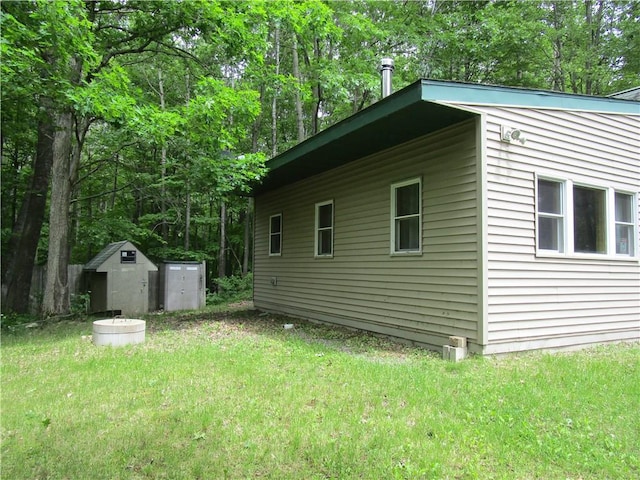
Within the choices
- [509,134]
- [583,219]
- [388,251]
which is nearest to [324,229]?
[388,251]

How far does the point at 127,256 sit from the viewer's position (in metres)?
10.3

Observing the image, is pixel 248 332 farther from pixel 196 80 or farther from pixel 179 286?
pixel 196 80

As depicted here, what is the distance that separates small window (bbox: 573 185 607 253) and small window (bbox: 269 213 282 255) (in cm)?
657

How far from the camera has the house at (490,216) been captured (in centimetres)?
534

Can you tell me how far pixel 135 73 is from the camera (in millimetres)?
16250

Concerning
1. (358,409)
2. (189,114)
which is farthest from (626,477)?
(189,114)

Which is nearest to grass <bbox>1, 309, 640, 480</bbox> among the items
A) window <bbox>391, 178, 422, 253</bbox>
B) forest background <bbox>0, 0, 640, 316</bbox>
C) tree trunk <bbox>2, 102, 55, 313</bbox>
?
window <bbox>391, 178, 422, 253</bbox>

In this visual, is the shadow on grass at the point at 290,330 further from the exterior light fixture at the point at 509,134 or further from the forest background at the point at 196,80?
the exterior light fixture at the point at 509,134

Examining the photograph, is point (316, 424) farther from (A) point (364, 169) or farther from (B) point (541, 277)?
(A) point (364, 169)

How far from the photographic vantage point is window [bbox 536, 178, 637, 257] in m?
5.93

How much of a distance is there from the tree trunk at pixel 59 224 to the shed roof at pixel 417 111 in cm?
493

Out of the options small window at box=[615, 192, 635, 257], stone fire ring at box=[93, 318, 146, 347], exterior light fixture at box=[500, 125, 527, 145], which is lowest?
stone fire ring at box=[93, 318, 146, 347]

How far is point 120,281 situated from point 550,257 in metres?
9.12

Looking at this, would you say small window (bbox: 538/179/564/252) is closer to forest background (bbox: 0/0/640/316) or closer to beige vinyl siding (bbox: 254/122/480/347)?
beige vinyl siding (bbox: 254/122/480/347)
